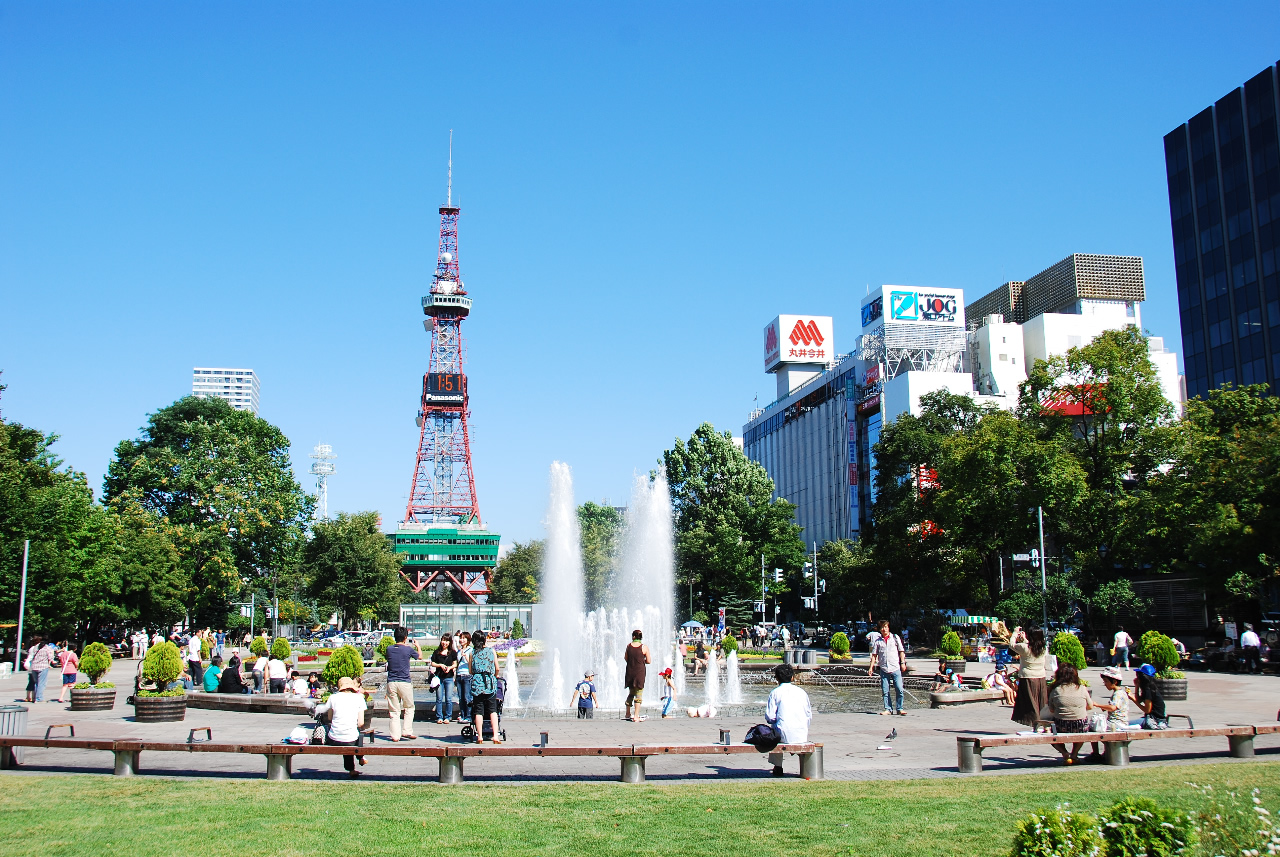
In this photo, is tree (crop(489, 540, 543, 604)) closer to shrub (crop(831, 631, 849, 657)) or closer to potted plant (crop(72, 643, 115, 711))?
shrub (crop(831, 631, 849, 657))

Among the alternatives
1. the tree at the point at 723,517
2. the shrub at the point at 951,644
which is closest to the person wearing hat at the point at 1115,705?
the shrub at the point at 951,644

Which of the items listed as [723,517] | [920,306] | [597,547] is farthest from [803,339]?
[723,517]

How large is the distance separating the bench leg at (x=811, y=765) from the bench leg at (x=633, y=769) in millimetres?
1808

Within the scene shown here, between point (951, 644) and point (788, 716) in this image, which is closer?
point (788, 716)

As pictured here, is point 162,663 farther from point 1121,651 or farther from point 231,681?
point 1121,651

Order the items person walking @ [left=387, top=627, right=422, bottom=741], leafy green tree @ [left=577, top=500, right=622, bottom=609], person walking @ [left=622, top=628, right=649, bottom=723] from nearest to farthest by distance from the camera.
→ person walking @ [left=387, top=627, right=422, bottom=741], person walking @ [left=622, top=628, right=649, bottom=723], leafy green tree @ [left=577, top=500, right=622, bottom=609]

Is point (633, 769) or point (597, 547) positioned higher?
point (597, 547)

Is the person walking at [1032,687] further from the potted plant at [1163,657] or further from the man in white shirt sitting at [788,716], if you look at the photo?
the potted plant at [1163,657]

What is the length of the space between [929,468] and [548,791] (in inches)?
1812

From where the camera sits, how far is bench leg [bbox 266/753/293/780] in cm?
1100

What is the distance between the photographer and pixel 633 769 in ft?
35.4

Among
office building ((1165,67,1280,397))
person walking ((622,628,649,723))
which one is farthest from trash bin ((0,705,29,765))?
office building ((1165,67,1280,397))

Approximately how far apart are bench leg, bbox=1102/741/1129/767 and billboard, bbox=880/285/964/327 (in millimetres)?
84378

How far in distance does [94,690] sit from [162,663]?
387 centimetres
